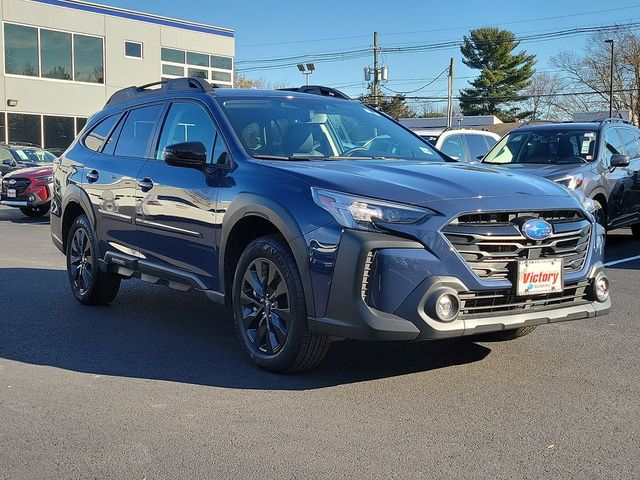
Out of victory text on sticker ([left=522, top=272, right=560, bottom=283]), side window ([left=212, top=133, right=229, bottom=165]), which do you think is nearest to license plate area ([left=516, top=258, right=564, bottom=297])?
victory text on sticker ([left=522, top=272, right=560, bottom=283])

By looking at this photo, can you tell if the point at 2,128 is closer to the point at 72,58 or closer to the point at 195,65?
the point at 72,58

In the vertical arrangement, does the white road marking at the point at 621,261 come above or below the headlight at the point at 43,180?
below

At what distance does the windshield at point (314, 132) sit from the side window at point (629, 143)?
600 centimetres

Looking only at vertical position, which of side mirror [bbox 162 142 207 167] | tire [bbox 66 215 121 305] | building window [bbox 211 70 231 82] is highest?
building window [bbox 211 70 231 82]

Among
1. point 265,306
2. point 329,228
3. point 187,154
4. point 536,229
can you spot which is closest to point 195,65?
point 187,154

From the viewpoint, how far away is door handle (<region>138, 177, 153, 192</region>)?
5573 millimetres

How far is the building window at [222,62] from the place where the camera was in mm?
35031

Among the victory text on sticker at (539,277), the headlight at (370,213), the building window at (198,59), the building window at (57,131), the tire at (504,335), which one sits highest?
the building window at (198,59)

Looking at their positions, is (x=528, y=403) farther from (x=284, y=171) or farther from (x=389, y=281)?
(x=284, y=171)

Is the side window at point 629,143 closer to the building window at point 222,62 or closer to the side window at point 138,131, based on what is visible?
the side window at point 138,131

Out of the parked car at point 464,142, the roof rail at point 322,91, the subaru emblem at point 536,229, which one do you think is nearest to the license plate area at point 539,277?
the subaru emblem at point 536,229

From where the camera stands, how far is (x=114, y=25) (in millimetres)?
31234

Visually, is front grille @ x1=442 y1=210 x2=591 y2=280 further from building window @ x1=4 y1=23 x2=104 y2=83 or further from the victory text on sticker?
building window @ x1=4 y1=23 x2=104 y2=83

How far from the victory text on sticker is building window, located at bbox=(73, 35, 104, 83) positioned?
96.6 feet
